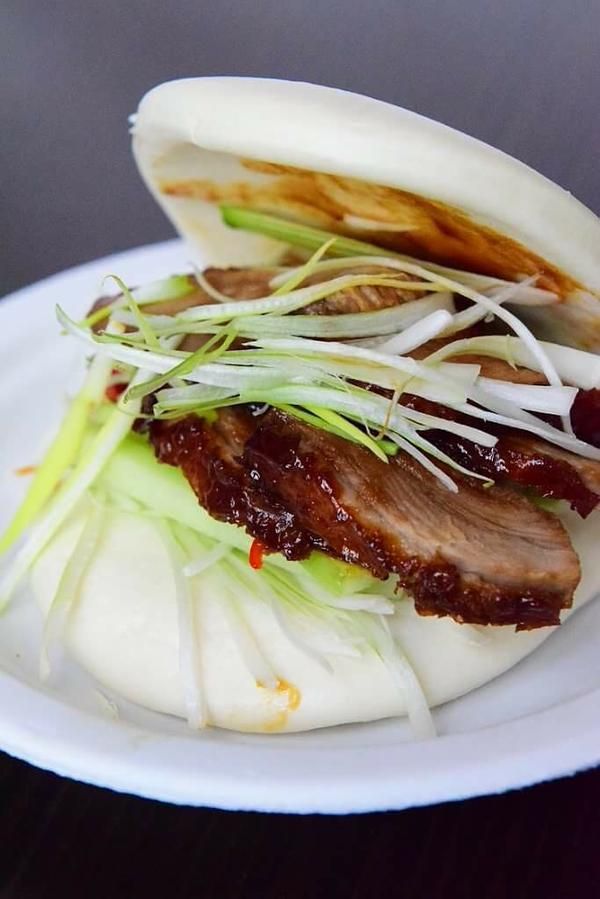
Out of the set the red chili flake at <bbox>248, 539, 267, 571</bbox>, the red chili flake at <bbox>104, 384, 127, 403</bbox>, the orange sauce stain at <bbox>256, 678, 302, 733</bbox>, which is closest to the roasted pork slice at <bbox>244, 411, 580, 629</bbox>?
the red chili flake at <bbox>248, 539, 267, 571</bbox>

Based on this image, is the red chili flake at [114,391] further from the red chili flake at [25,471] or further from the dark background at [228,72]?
the dark background at [228,72]

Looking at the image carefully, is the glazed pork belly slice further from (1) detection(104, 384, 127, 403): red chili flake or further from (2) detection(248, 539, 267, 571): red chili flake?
(1) detection(104, 384, 127, 403): red chili flake

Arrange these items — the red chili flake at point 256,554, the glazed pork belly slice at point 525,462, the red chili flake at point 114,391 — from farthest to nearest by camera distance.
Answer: the red chili flake at point 114,391 → the red chili flake at point 256,554 → the glazed pork belly slice at point 525,462

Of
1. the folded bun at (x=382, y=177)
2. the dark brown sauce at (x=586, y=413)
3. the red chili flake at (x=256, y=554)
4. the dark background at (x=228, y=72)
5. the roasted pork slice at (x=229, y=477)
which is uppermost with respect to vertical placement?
the dark background at (x=228, y=72)

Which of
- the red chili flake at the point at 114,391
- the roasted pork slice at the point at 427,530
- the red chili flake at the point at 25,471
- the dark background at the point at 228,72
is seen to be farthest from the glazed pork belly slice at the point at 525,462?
the dark background at the point at 228,72

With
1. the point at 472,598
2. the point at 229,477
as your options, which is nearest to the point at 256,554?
the point at 229,477

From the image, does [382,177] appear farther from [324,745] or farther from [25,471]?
[25,471]

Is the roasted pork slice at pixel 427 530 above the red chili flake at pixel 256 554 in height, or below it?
above
